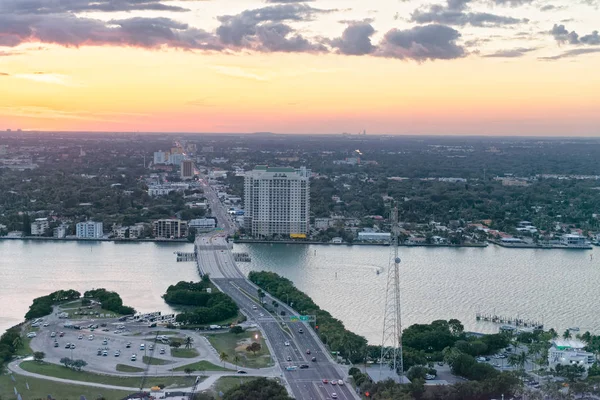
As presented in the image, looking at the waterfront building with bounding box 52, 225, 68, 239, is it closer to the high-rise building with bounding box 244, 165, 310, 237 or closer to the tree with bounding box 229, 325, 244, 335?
the high-rise building with bounding box 244, 165, 310, 237

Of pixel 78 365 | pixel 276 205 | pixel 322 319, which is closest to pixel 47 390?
pixel 78 365

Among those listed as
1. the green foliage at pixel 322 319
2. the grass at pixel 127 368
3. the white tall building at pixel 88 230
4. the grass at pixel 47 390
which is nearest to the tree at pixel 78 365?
the grass at pixel 127 368

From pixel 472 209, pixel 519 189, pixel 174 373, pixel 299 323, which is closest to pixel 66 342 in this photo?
pixel 174 373

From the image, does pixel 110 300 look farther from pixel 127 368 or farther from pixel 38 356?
pixel 127 368

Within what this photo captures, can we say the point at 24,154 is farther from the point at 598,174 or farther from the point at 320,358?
the point at 320,358

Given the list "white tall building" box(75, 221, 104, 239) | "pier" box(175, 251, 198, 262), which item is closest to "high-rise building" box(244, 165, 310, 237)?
"pier" box(175, 251, 198, 262)

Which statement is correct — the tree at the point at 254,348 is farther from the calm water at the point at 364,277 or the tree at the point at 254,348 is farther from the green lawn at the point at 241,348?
the calm water at the point at 364,277

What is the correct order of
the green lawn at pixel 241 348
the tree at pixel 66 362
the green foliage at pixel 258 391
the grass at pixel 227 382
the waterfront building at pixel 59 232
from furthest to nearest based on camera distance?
the waterfront building at pixel 59 232 → the green lawn at pixel 241 348 → the tree at pixel 66 362 → the grass at pixel 227 382 → the green foliage at pixel 258 391
